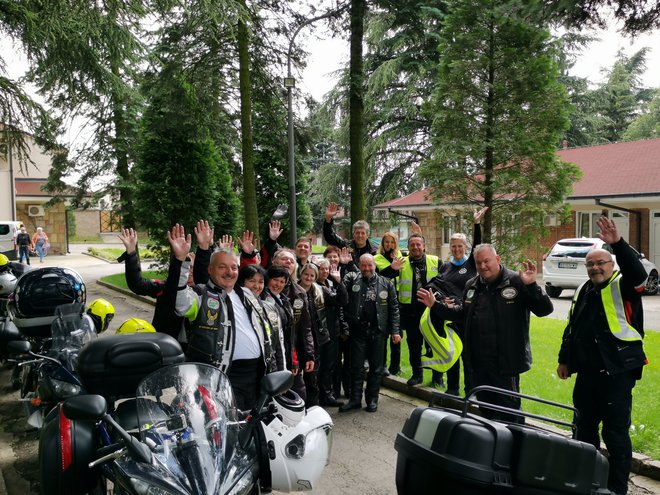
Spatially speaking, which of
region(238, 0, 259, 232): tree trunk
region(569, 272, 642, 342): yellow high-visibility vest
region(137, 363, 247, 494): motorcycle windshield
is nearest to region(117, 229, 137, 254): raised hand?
region(137, 363, 247, 494): motorcycle windshield

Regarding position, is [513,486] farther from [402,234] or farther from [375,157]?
[402,234]

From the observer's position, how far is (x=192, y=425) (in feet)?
9.05

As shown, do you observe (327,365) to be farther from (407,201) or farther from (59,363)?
(407,201)

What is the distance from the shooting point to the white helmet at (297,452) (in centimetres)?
318

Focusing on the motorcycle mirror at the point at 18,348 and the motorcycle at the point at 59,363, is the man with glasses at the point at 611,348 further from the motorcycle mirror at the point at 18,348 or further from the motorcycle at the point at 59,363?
the motorcycle mirror at the point at 18,348

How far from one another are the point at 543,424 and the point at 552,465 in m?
3.49

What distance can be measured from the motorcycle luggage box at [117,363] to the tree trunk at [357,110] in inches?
321

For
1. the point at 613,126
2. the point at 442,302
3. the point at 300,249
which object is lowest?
the point at 442,302

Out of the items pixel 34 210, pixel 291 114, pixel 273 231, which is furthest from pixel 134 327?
pixel 34 210

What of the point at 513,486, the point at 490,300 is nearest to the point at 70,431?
the point at 513,486

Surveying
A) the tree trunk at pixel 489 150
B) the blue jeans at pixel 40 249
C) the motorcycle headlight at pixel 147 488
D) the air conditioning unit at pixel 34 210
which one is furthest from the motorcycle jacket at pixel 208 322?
the air conditioning unit at pixel 34 210

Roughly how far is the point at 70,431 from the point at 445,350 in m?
3.62

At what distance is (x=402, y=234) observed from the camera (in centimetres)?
3766

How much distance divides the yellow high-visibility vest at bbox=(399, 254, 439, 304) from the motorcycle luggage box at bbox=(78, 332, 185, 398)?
452 cm
